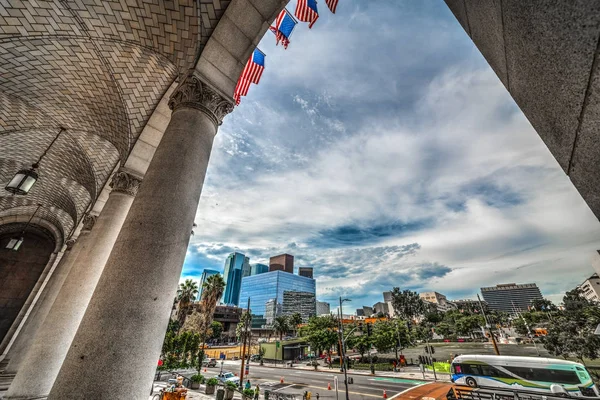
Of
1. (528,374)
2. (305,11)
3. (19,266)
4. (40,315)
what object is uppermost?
(305,11)

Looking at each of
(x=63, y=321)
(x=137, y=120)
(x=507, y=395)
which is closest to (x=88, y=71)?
(x=137, y=120)

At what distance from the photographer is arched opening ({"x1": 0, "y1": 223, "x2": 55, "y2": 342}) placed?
1675 cm

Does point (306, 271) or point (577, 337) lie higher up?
point (306, 271)

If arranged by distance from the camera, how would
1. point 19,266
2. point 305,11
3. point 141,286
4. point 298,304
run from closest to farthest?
point 141,286
point 305,11
point 19,266
point 298,304

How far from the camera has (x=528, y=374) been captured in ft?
54.6

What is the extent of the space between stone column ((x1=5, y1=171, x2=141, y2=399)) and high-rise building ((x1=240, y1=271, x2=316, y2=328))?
129 meters

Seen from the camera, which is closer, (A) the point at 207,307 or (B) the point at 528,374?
(B) the point at 528,374

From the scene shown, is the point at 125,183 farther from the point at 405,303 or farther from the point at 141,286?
the point at 405,303

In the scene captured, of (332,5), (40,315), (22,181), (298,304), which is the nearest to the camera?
(22,181)

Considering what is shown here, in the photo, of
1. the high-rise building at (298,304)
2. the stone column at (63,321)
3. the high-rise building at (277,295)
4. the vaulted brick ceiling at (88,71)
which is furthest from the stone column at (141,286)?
the high-rise building at (298,304)

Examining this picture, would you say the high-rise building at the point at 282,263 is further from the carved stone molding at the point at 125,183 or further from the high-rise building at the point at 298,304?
the carved stone molding at the point at 125,183

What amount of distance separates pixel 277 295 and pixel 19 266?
13071 cm

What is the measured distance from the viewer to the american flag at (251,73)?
8672 millimetres

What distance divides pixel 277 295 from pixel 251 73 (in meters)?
142
